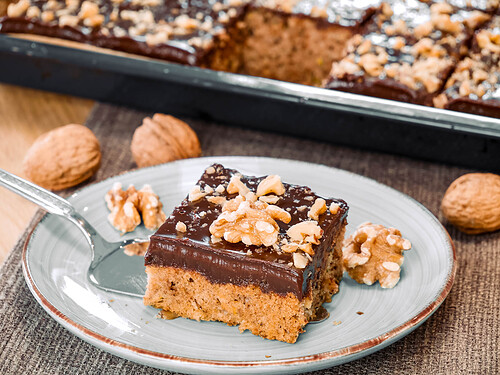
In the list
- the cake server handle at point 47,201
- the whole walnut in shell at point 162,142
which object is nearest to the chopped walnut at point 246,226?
the cake server handle at point 47,201

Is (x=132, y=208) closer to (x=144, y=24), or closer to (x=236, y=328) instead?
(x=236, y=328)

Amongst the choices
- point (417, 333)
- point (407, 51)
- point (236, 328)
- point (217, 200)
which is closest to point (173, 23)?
point (407, 51)

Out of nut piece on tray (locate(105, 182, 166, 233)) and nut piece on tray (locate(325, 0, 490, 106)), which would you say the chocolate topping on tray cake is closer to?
nut piece on tray (locate(325, 0, 490, 106))

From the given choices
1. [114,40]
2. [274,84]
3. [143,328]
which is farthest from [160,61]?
[143,328]

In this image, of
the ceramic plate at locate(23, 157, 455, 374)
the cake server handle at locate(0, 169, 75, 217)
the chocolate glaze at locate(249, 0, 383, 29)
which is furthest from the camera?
the chocolate glaze at locate(249, 0, 383, 29)

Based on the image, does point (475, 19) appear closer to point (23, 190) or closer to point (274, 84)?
point (274, 84)

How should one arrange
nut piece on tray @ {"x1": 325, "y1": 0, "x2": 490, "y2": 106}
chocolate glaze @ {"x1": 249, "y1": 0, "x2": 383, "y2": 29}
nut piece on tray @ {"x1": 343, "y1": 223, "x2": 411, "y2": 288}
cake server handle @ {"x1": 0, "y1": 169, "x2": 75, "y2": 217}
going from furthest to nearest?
chocolate glaze @ {"x1": 249, "y1": 0, "x2": 383, "y2": 29} → nut piece on tray @ {"x1": 325, "y1": 0, "x2": 490, "y2": 106} → cake server handle @ {"x1": 0, "y1": 169, "x2": 75, "y2": 217} → nut piece on tray @ {"x1": 343, "y1": 223, "x2": 411, "y2": 288}


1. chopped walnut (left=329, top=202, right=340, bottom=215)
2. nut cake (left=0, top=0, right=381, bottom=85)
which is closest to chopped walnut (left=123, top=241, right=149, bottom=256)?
chopped walnut (left=329, top=202, right=340, bottom=215)
